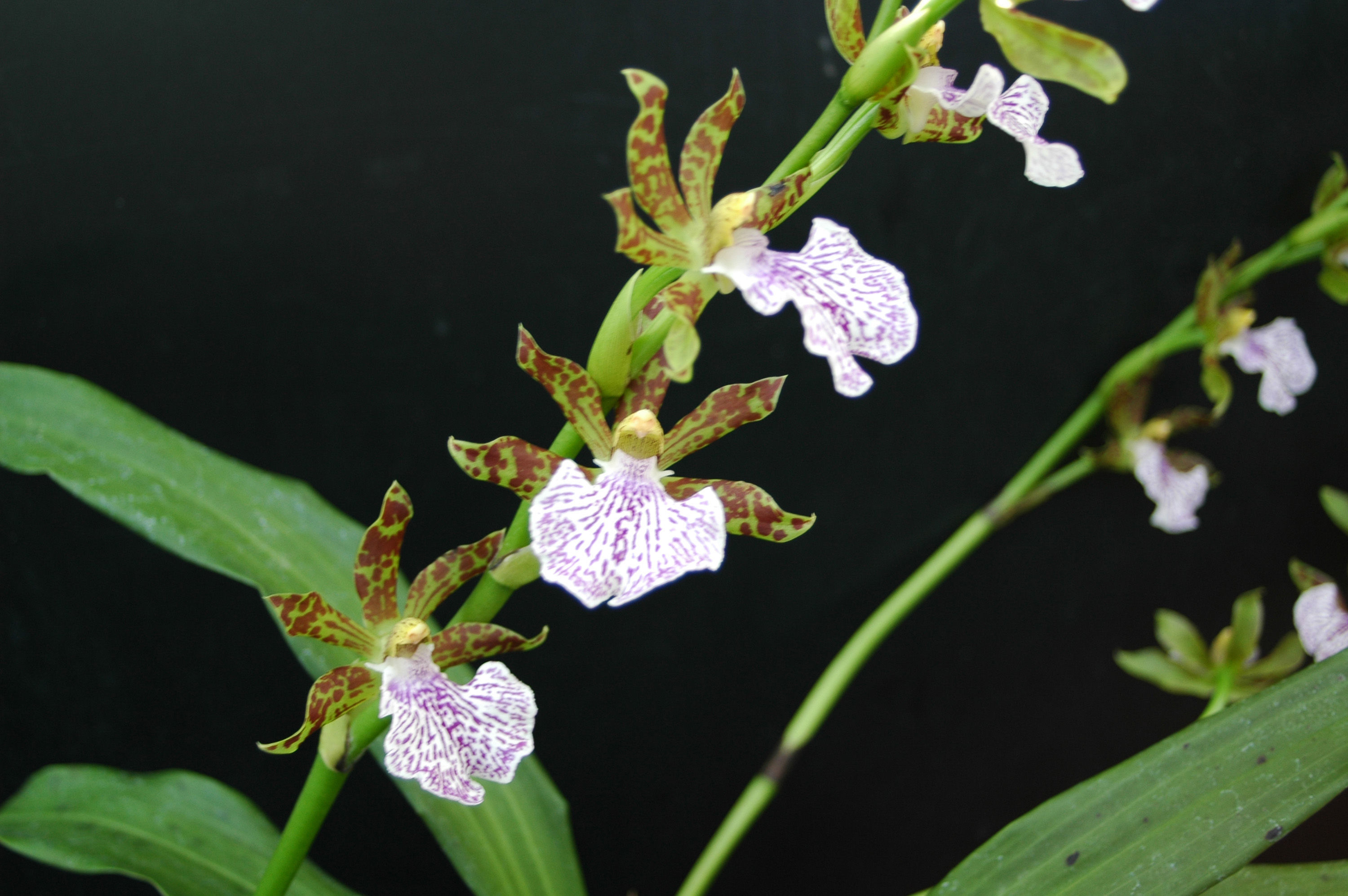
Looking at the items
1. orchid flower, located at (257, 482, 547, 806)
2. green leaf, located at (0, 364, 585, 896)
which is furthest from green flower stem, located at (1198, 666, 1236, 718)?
orchid flower, located at (257, 482, 547, 806)

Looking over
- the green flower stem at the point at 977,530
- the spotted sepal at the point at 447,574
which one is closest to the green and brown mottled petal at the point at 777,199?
the spotted sepal at the point at 447,574

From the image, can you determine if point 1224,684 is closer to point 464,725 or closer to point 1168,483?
point 1168,483

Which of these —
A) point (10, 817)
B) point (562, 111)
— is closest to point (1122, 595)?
point (562, 111)

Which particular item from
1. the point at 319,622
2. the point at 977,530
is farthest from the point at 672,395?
the point at 319,622

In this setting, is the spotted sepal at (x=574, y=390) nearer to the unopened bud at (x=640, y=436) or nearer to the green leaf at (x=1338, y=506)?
the unopened bud at (x=640, y=436)

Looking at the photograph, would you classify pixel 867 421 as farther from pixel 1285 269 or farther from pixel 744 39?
pixel 1285 269
